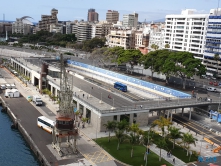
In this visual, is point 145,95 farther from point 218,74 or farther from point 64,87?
point 218,74

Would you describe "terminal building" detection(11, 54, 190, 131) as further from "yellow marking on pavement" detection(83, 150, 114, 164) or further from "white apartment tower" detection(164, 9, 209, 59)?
"white apartment tower" detection(164, 9, 209, 59)

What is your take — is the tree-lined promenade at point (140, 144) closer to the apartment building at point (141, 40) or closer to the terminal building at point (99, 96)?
the terminal building at point (99, 96)

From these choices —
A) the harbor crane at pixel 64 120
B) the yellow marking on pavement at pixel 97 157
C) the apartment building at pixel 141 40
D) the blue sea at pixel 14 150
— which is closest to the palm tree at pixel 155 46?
the apartment building at pixel 141 40

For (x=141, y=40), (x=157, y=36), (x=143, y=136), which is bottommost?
(x=143, y=136)

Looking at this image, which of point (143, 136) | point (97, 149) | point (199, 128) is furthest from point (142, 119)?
point (97, 149)

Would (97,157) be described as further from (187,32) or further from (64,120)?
(187,32)

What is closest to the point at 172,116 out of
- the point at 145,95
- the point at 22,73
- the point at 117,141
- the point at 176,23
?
the point at 145,95
